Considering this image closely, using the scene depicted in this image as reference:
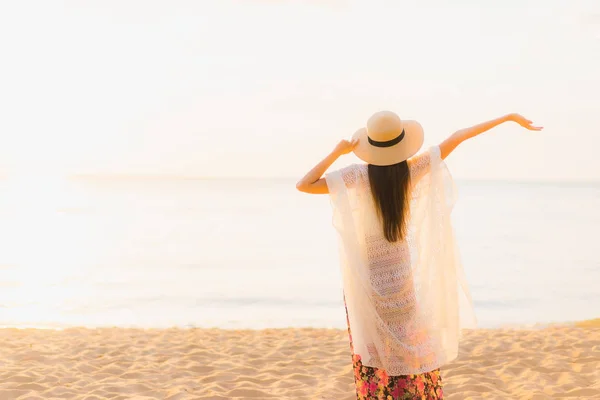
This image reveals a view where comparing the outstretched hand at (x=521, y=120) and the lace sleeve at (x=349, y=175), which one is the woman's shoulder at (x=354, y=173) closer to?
the lace sleeve at (x=349, y=175)

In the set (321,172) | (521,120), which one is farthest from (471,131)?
(321,172)

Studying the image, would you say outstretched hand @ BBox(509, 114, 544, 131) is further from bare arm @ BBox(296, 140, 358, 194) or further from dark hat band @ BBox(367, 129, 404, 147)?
bare arm @ BBox(296, 140, 358, 194)

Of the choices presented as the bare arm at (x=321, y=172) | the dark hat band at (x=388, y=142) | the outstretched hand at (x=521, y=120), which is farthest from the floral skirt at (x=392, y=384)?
the outstretched hand at (x=521, y=120)

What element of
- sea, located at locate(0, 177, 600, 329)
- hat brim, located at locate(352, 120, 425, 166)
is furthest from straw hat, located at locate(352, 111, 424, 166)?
sea, located at locate(0, 177, 600, 329)

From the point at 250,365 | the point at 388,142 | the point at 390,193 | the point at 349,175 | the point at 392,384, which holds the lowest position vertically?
the point at 392,384

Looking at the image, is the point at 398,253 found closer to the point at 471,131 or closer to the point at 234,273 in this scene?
the point at 471,131

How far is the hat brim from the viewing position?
3.26 metres

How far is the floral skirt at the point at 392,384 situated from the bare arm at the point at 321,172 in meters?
0.69

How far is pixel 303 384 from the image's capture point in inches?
226

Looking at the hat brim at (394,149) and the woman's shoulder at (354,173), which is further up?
the hat brim at (394,149)

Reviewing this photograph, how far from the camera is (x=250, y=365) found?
633 centimetres

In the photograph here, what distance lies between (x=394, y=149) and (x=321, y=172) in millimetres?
369

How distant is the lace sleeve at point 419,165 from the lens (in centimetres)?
335

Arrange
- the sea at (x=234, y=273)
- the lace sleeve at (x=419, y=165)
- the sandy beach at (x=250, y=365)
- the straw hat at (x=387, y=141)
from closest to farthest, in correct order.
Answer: the straw hat at (x=387, y=141)
the lace sleeve at (x=419, y=165)
the sandy beach at (x=250, y=365)
the sea at (x=234, y=273)
